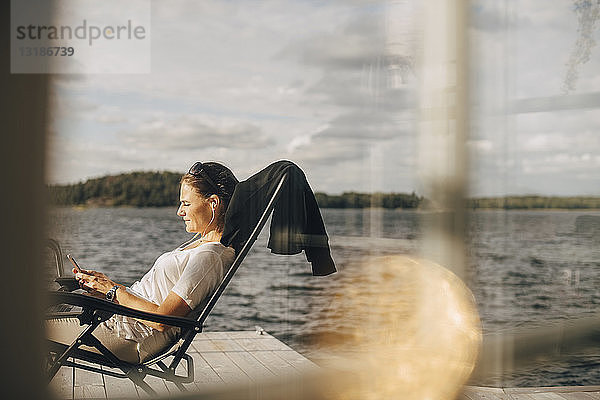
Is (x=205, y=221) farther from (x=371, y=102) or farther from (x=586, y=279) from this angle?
(x=586, y=279)

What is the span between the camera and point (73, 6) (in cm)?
242

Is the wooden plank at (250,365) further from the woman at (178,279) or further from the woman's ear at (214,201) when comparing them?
the woman's ear at (214,201)

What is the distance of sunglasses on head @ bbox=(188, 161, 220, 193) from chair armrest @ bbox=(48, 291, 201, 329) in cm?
48

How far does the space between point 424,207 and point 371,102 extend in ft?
1.73

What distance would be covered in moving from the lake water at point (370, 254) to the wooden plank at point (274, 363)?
0.26ft

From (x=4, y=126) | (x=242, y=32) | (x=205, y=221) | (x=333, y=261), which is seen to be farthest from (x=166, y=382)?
(x=242, y=32)

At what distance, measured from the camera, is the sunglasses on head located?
2.56 metres

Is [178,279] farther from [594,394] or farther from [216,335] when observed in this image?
[594,394]

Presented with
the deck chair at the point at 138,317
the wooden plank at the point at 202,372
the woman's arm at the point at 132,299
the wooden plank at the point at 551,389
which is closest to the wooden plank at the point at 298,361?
the wooden plank at the point at 202,372

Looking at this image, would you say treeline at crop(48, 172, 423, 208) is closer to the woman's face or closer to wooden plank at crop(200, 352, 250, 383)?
the woman's face

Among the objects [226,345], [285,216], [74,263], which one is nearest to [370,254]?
[285,216]

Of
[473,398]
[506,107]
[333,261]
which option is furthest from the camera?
[506,107]

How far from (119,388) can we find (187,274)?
0.44m

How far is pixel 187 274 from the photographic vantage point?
2477mm
